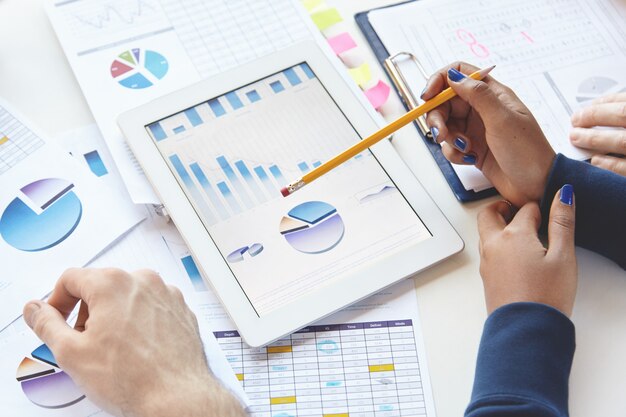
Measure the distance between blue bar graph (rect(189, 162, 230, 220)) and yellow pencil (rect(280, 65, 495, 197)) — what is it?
0.26 feet

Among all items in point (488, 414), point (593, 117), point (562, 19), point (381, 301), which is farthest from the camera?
point (562, 19)

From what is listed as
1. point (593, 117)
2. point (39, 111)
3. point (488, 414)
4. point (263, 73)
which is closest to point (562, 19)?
point (593, 117)

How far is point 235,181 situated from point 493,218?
31 centimetres

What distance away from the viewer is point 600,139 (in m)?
0.86

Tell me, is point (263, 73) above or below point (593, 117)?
above

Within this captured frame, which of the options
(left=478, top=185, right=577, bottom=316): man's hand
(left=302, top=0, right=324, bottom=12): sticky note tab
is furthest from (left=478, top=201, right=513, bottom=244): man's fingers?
(left=302, top=0, right=324, bottom=12): sticky note tab

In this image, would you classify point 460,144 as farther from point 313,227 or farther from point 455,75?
point 313,227

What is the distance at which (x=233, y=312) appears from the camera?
735 mm

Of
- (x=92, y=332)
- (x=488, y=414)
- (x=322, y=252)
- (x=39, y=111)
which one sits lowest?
(x=488, y=414)

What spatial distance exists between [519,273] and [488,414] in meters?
0.16

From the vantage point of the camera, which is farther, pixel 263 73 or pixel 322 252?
pixel 263 73

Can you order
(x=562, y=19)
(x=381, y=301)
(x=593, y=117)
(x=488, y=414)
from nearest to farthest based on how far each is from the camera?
(x=488, y=414) < (x=381, y=301) < (x=593, y=117) < (x=562, y=19)

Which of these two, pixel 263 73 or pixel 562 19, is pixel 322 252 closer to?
pixel 263 73

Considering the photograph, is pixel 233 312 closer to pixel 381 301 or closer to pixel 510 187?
pixel 381 301
